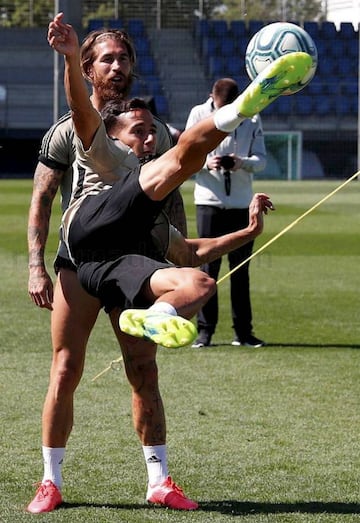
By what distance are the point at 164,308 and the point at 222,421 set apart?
9.92 ft

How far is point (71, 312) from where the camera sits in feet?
17.3

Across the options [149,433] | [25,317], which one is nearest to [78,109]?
[149,433]

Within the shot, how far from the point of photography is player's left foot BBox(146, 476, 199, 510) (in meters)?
5.32

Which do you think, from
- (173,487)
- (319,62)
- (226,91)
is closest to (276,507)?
(173,487)

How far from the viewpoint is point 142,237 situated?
5.01 meters

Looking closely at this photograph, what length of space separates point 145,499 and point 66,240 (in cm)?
127

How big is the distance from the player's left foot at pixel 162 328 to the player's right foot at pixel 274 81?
2.52 feet

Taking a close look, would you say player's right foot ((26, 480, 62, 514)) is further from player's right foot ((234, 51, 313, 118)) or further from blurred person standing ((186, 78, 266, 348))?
blurred person standing ((186, 78, 266, 348))

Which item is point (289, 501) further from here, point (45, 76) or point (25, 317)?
point (45, 76)

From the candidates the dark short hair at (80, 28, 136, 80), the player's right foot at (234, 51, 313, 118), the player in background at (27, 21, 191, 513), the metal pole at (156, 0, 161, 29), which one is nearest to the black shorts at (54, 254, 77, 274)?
the player in background at (27, 21, 191, 513)

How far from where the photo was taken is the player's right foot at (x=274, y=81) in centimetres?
429

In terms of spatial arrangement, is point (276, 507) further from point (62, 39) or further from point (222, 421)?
point (62, 39)

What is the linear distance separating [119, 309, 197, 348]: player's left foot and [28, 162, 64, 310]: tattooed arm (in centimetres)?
100

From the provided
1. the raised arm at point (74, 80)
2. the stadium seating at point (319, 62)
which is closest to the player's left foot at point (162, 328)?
the raised arm at point (74, 80)
